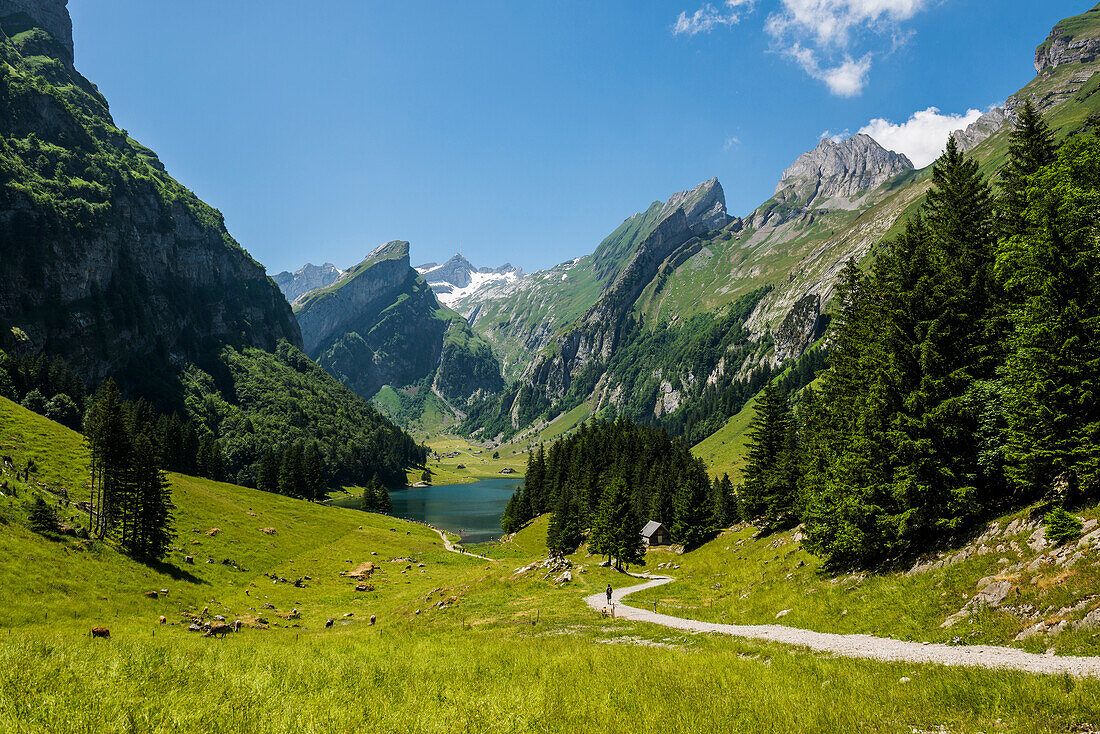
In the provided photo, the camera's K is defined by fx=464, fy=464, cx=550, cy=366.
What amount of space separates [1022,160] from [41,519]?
266 feet

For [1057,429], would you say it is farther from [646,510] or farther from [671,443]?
[671,443]

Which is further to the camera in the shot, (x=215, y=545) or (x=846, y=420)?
(x=215, y=545)

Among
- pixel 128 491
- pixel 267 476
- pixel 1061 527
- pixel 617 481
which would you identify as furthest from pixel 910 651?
pixel 267 476

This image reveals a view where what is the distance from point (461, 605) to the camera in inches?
1658

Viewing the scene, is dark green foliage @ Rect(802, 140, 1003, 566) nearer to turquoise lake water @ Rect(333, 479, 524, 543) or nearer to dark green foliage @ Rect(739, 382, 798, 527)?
dark green foliage @ Rect(739, 382, 798, 527)

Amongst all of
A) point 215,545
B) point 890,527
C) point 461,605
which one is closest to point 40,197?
point 215,545

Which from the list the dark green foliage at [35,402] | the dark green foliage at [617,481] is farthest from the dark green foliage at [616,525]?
the dark green foliage at [35,402]

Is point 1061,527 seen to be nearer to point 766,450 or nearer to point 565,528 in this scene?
point 766,450

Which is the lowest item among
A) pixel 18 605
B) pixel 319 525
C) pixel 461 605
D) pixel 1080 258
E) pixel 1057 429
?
pixel 319 525

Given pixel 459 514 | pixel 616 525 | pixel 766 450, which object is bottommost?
pixel 459 514

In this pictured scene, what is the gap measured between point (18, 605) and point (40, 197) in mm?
239202

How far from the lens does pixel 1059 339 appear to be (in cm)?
1952

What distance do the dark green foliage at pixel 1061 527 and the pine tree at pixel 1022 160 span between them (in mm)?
15935

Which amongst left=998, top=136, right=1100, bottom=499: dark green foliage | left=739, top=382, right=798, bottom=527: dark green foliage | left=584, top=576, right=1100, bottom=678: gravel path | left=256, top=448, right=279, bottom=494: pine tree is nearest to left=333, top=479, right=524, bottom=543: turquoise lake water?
left=256, top=448, right=279, bottom=494: pine tree
